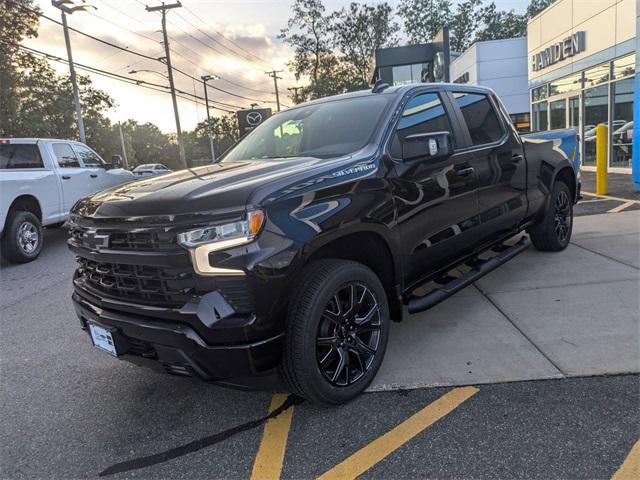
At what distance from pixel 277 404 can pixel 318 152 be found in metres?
1.68

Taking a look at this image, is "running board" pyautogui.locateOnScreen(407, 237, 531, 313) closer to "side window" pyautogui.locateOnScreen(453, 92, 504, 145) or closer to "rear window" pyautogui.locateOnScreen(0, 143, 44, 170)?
"side window" pyautogui.locateOnScreen(453, 92, 504, 145)

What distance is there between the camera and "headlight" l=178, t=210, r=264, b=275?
2326mm

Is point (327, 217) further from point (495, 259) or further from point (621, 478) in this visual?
point (495, 259)

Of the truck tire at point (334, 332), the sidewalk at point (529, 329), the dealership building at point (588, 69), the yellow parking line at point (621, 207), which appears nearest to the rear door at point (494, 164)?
the sidewalk at point (529, 329)

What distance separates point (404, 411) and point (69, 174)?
26.4 ft

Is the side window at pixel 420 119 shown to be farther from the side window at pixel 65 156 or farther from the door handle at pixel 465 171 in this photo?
the side window at pixel 65 156

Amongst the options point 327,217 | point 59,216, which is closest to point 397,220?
point 327,217

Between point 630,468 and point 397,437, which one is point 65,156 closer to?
point 397,437

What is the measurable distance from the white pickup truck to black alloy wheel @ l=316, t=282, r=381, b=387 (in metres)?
6.46

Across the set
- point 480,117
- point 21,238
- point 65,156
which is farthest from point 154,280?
point 65,156

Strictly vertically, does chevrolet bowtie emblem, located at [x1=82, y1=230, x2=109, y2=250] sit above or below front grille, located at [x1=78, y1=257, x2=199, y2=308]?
above

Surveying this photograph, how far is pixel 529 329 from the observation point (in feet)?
12.2

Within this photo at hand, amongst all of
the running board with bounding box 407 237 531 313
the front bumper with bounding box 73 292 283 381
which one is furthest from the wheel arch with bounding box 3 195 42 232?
the running board with bounding box 407 237 531 313

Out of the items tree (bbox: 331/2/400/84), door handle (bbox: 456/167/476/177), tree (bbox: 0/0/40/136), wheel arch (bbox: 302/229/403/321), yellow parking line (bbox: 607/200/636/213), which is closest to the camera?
wheel arch (bbox: 302/229/403/321)
